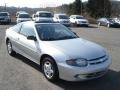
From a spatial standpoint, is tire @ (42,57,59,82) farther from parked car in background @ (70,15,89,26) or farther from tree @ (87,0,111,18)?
tree @ (87,0,111,18)

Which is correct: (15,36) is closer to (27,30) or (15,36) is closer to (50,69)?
(27,30)

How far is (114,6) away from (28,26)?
53.8 meters

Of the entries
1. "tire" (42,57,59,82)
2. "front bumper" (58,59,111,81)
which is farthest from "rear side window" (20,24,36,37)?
"front bumper" (58,59,111,81)

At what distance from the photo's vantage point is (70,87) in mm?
6102

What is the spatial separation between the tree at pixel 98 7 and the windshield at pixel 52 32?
42774 mm

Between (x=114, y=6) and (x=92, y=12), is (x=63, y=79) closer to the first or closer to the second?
(x=92, y=12)

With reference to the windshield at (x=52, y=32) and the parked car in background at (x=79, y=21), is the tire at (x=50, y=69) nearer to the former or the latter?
the windshield at (x=52, y=32)

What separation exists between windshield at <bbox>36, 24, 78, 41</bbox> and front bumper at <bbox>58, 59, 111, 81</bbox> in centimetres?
154

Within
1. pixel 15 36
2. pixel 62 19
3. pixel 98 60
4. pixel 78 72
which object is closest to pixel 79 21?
pixel 62 19

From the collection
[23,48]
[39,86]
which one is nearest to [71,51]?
[39,86]

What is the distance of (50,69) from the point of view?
6457 mm

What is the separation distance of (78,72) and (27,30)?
9.76 feet

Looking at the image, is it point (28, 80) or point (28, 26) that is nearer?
point (28, 80)

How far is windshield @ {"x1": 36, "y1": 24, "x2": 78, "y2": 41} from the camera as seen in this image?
24.1 ft
